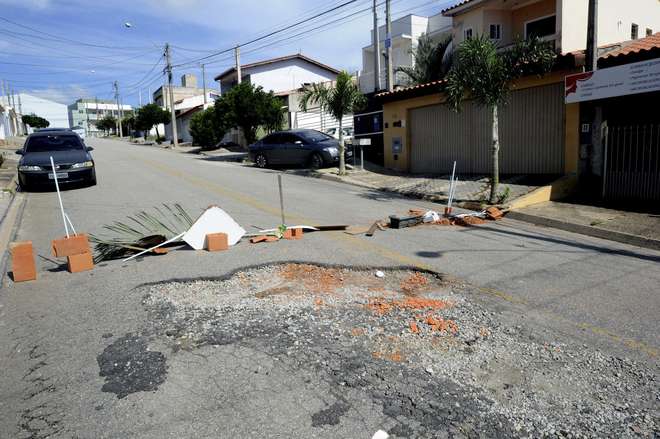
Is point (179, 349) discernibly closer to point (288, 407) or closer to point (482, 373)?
point (288, 407)

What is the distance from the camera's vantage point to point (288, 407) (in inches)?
125

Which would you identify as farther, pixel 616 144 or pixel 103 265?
pixel 616 144

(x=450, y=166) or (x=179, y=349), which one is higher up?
(x=450, y=166)

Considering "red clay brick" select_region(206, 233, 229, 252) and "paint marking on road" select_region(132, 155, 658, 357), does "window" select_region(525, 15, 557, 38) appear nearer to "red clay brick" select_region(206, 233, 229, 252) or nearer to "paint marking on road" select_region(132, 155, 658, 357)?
"paint marking on road" select_region(132, 155, 658, 357)

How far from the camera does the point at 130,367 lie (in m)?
3.69

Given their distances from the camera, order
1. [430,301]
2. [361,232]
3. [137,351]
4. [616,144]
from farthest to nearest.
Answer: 1. [616,144]
2. [361,232]
3. [430,301]
4. [137,351]

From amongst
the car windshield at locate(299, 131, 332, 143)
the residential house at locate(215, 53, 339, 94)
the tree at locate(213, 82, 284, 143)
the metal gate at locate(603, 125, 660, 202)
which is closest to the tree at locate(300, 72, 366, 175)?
the car windshield at locate(299, 131, 332, 143)

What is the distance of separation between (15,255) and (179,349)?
10.6 ft

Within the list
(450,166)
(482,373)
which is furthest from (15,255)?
(450,166)

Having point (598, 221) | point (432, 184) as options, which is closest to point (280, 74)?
point (432, 184)

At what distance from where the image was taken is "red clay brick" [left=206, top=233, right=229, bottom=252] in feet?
23.5

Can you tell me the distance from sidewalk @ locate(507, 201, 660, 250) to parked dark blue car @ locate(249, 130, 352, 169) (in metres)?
9.85

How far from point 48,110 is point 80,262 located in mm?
135011

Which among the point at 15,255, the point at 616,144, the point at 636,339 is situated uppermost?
the point at 616,144
